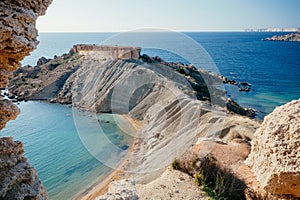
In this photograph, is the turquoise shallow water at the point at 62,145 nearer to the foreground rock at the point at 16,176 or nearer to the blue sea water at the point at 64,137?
the blue sea water at the point at 64,137

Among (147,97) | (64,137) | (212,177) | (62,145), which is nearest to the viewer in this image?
(212,177)

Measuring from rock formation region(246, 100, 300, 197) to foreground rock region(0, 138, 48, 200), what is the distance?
694 cm

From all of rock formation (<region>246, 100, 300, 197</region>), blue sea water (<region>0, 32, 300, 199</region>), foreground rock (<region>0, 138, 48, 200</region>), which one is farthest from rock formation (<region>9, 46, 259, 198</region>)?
foreground rock (<region>0, 138, 48, 200</region>)

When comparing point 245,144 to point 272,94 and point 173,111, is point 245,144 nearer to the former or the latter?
point 173,111

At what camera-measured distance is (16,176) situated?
483 centimetres

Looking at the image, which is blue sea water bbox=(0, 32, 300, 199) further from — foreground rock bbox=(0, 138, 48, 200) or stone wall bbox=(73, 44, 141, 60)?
foreground rock bbox=(0, 138, 48, 200)

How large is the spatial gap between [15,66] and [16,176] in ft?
6.59

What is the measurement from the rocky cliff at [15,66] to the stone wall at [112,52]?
4150cm

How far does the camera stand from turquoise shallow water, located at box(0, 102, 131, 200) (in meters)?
19.8

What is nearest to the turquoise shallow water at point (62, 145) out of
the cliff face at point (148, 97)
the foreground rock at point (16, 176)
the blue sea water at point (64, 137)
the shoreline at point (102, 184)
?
the blue sea water at point (64, 137)

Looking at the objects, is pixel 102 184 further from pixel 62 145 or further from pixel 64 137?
pixel 64 137

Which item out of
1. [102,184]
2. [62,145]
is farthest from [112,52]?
[102,184]

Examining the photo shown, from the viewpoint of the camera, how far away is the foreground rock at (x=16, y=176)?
4723mm

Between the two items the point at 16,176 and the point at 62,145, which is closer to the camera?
the point at 16,176
